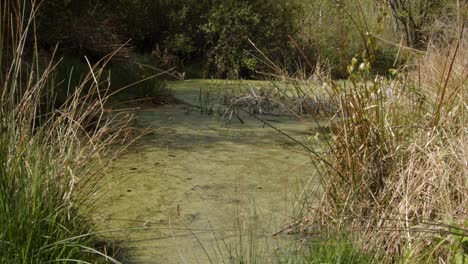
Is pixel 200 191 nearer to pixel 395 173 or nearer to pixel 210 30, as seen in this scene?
pixel 395 173

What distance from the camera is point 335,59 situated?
10.5 meters

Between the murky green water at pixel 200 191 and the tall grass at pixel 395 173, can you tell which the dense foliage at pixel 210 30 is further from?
the tall grass at pixel 395 173

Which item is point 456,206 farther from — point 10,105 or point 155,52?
point 155,52

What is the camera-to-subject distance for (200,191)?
3.12 meters

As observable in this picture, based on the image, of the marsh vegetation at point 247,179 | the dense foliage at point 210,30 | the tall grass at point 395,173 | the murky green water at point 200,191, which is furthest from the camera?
the dense foliage at point 210,30

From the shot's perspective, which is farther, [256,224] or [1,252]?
[256,224]

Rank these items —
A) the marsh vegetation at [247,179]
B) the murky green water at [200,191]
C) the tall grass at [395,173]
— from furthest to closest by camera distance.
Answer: the murky green water at [200,191], the tall grass at [395,173], the marsh vegetation at [247,179]

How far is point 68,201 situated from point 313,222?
38.7 inches

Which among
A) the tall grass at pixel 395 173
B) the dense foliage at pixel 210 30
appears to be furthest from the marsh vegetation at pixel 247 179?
the dense foliage at pixel 210 30

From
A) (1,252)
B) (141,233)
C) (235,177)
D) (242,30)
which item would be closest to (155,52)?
(242,30)

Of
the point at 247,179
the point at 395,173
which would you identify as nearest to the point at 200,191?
the point at 247,179

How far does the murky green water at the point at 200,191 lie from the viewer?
2445 mm

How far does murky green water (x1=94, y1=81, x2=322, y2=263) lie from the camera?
2445 millimetres

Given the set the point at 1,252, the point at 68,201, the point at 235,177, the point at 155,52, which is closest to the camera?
the point at 1,252
